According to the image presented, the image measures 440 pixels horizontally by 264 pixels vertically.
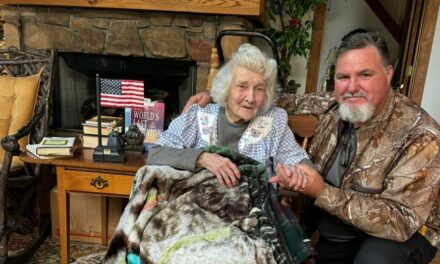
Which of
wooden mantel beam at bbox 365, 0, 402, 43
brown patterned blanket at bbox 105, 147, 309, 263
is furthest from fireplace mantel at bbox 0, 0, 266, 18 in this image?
wooden mantel beam at bbox 365, 0, 402, 43

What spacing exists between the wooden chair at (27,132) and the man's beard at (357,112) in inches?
61.0

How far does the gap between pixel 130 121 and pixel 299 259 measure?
124 cm

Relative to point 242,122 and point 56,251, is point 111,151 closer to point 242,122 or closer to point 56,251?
point 242,122

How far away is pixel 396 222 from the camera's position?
3.83 ft

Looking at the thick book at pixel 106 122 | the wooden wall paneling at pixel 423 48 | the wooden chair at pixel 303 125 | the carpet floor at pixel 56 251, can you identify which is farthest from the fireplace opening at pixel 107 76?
the wooden wall paneling at pixel 423 48

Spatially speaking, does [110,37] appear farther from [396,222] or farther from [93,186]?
[396,222]

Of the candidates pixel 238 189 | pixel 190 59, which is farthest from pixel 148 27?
pixel 238 189

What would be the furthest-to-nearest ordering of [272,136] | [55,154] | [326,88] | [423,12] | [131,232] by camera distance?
[326,88], [423,12], [55,154], [272,136], [131,232]

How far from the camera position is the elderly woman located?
1.46 meters

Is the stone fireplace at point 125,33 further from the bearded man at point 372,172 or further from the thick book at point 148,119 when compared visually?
the bearded man at point 372,172

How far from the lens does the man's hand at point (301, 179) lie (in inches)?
47.9

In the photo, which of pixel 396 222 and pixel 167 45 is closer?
pixel 396 222

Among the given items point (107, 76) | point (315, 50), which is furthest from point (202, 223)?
point (315, 50)

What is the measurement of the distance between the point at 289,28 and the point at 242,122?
Answer: 5.09 ft
